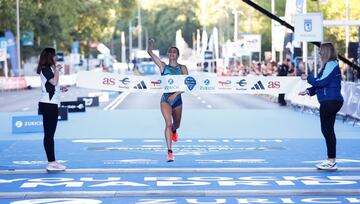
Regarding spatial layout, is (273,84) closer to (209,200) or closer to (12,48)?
(209,200)

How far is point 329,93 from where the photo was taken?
11.7m

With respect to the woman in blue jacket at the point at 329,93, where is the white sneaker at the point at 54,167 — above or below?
below

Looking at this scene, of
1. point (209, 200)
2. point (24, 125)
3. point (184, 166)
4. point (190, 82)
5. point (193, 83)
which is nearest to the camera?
point (209, 200)

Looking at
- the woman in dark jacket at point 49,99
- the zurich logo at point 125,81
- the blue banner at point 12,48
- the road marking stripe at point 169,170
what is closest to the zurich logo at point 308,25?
the zurich logo at point 125,81

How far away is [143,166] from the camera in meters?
12.2

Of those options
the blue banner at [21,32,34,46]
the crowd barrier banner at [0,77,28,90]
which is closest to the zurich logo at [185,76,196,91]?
the crowd barrier banner at [0,77,28,90]

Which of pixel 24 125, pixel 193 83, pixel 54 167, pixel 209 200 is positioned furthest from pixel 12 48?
pixel 209 200

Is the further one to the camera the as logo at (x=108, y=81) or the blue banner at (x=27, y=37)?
the blue banner at (x=27, y=37)

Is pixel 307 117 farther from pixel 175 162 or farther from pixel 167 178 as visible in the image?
pixel 167 178

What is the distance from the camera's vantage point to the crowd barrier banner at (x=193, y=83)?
1341 cm

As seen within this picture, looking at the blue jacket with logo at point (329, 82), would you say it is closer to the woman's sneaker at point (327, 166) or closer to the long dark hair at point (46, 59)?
the woman's sneaker at point (327, 166)

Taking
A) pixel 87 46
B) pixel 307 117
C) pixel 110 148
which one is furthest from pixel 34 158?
pixel 87 46

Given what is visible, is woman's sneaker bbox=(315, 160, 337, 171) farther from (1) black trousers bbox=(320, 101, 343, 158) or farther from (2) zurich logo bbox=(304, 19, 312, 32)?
(2) zurich logo bbox=(304, 19, 312, 32)

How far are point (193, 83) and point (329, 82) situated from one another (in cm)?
262
